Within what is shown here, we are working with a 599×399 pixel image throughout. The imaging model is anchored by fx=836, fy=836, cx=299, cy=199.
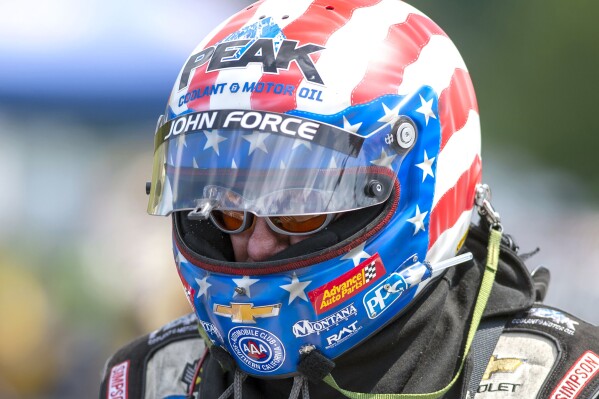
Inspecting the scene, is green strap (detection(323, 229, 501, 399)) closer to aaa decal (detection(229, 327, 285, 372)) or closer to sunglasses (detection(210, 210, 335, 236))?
aaa decal (detection(229, 327, 285, 372))

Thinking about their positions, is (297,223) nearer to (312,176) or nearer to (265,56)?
(312,176)

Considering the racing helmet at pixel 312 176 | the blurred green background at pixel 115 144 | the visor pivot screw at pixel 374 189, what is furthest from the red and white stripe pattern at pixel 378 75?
the blurred green background at pixel 115 144

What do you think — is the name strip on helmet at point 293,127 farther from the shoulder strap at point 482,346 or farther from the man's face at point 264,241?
the shoulder strap at point 482,346

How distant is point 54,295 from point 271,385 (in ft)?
9.88

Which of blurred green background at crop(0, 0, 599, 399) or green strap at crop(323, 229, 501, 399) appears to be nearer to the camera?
green strap at crop(323, 229, 501, 399)

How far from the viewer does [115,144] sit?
5.11 m

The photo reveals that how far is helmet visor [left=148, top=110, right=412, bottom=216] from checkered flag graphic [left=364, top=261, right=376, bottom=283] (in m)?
0.14

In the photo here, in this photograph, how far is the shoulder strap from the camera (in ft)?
6.54

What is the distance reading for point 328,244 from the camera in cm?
192

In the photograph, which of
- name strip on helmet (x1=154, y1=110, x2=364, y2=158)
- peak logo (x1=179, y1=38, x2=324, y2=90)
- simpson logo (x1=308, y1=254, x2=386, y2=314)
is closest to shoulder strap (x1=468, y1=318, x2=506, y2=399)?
simpson logo (x1=308, y1=254, x2=386, y2=314)

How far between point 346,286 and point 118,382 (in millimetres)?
918

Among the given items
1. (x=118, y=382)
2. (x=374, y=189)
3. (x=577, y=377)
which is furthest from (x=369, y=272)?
(x=118, y=382)

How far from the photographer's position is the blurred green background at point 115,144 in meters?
4.69

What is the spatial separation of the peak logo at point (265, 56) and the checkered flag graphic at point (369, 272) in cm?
44
